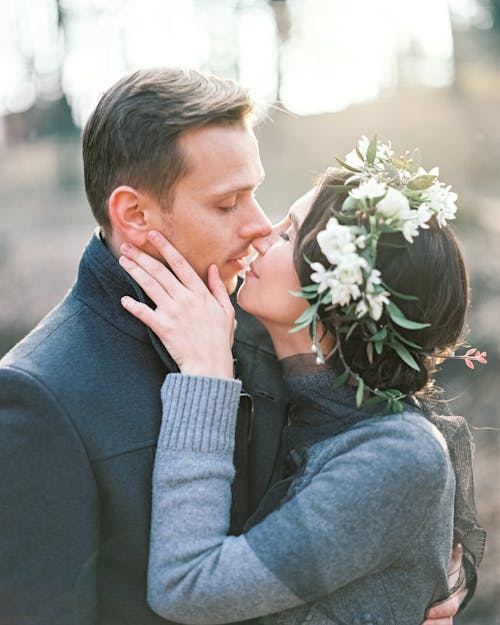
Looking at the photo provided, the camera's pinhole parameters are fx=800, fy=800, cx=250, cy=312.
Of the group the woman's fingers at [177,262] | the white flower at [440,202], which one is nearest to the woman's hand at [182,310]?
the woman's fingers at [177,262]

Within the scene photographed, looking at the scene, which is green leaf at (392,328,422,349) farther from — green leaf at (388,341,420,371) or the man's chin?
the man's chin

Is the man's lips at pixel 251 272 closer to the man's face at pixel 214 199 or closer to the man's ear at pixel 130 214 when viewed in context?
the man's face at pixel 214 199

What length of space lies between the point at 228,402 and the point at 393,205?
0.78m

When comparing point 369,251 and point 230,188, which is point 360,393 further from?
point 230,188

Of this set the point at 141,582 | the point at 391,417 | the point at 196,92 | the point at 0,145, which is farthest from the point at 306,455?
the point at 0,145

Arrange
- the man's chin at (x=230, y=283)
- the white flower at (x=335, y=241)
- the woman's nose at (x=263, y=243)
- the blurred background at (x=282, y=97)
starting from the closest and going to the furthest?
1. the white flower at (x=335, y=241)
2. the woman's nose at (x=263, y=243)
3. the man's chin at (x=230, y=283)
4. the blurred background at (x=282, y=97)

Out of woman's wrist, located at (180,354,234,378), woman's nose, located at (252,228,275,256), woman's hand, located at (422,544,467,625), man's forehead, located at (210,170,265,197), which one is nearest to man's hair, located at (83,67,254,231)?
man's forehead, located at (210,170,265,197)

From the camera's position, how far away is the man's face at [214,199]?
2734mm

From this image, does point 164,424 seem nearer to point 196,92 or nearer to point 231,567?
point 231,567

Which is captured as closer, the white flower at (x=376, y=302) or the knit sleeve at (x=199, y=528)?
the knit sleeve at (x=199, y=528)

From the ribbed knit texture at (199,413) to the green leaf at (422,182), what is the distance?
868 millimetres

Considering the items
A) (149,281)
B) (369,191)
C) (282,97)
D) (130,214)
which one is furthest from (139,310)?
(282,97)

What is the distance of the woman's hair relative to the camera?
8.22 feet

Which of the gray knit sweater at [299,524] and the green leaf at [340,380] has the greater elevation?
the green leaf at [340,380]
